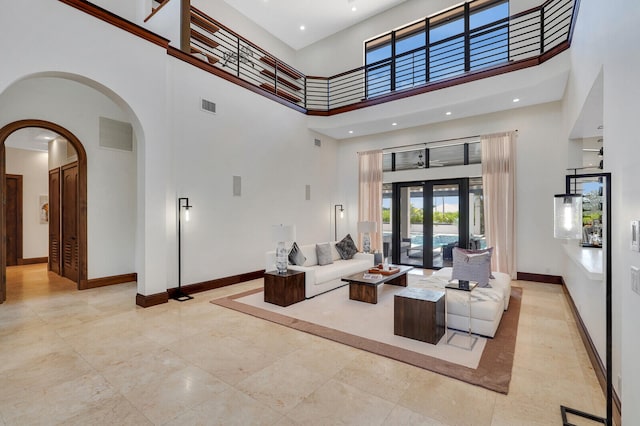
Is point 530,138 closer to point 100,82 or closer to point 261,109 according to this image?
point 261,109

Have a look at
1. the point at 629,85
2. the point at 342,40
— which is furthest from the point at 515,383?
the point at 342,40

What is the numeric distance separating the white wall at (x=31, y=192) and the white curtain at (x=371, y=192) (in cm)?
897

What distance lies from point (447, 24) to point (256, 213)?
690cm

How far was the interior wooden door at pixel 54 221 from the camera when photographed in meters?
6.80

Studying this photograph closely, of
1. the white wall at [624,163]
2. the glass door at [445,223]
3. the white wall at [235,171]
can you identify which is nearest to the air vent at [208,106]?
the white wall at [235,171]

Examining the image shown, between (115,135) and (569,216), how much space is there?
7426 mm

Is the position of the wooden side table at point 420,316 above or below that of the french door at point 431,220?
below

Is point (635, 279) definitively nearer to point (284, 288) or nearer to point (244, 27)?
point (284, 288)

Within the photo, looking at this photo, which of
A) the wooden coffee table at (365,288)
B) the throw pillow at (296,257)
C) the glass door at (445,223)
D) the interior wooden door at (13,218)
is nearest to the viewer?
the wooden coffee table at (365,288)

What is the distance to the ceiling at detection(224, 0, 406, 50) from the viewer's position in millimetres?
7988

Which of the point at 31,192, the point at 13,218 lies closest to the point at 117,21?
the point at 31,192

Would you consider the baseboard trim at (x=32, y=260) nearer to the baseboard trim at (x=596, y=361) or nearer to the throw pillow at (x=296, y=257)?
the throw pillow at (x=296, y=257)

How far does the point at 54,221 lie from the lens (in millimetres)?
6930

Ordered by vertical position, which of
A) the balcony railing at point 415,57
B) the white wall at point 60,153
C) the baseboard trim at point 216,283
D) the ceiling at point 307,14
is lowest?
the baseboard trim at point 216,283
